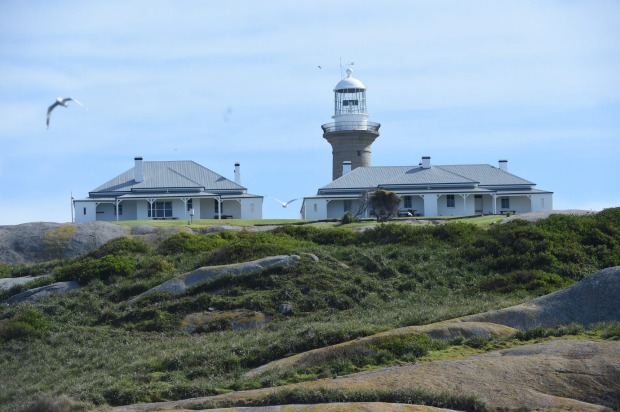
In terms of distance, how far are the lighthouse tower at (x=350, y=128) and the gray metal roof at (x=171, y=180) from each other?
10528mm

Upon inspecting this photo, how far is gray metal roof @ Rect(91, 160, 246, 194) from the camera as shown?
6512 centimetres

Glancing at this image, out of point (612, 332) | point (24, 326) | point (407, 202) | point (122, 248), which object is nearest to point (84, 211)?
point (407, 202)

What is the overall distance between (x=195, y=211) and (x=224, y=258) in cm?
3004

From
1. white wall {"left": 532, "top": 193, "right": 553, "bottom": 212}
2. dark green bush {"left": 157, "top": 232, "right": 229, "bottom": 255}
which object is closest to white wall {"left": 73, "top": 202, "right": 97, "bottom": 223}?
dark green bush {"left": 157, "top": 232, "right": 229, "bottom": 255}

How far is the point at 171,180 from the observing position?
216 ft

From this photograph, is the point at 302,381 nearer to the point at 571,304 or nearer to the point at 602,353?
the point at 602,353

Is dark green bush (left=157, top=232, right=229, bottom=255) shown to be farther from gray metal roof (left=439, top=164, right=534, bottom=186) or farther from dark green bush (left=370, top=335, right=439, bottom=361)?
gray metal roof (left=439, top=164, right=534, bottom=186)

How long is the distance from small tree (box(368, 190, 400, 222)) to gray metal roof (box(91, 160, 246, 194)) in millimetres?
11799

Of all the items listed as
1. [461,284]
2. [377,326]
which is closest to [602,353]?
[377,326]

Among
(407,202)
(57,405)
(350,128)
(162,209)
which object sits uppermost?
(350,128)

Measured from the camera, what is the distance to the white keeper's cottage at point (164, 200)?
210 feet

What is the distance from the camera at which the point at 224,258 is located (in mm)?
34250

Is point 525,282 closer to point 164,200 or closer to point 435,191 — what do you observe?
point 435,191

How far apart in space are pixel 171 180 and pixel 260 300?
3745 centimetres
